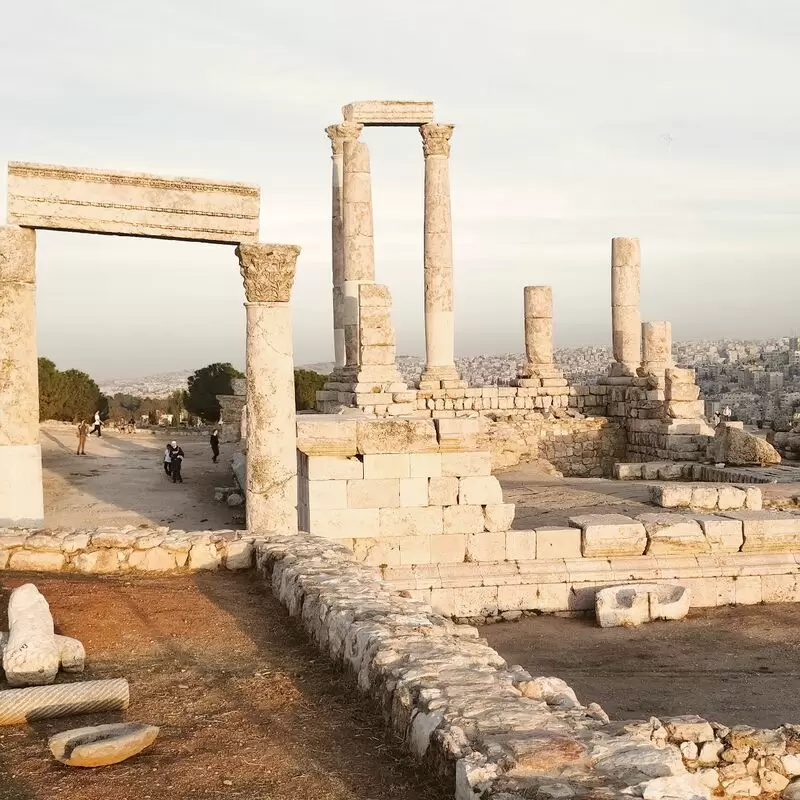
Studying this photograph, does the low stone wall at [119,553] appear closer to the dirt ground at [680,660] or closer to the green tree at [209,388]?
the dirt ground at [680,660]

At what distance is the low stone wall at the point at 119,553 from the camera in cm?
873

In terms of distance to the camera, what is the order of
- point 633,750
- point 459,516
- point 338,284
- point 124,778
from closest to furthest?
point 633,750, point 124,778, point 459,516, point 338,284

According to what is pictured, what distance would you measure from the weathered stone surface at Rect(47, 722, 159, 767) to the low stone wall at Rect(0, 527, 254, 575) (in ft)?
14.2

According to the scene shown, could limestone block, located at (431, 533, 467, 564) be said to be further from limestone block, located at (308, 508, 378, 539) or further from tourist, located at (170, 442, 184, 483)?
tourist, located at (170, 442, 184, 483)

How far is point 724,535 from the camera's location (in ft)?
40.7

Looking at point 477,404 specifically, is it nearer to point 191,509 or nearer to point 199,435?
point 191,509

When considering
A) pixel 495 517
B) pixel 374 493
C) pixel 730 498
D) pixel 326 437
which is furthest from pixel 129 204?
pixel 730 498

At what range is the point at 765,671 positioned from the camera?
9.72 m

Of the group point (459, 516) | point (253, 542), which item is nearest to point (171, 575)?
point (253, 542)

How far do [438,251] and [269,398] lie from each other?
15255mm

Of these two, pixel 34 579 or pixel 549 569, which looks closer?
pixel 34 579

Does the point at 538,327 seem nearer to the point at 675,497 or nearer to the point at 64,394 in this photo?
the point at 675,497

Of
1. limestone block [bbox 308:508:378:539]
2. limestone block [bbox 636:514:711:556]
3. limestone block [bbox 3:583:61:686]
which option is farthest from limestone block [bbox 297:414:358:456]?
limestone block [bbox 3:583:61:686]

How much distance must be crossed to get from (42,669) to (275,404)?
206 inches
